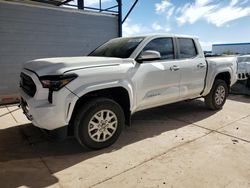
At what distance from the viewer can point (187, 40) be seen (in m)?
5.39

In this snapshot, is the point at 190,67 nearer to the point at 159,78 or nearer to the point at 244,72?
the point at 159,78

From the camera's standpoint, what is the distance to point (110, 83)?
382cm

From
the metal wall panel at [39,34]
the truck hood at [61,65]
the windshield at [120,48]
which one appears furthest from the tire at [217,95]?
the metal wall panel at [39,34]

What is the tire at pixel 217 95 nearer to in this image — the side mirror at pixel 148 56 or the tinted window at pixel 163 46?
the tinted window at pixel 163 46

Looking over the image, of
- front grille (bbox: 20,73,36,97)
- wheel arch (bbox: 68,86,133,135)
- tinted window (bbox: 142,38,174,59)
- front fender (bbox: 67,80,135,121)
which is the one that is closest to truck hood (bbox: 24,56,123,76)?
front grille (bbox: 20,73,36,97)

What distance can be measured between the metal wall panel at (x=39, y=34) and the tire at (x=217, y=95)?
17.8 feet

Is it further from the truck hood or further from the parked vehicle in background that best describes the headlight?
Result: the parked vehicle in background

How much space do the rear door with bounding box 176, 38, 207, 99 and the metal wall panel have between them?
5225mm

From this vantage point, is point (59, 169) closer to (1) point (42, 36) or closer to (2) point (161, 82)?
(2) point (161, 82)

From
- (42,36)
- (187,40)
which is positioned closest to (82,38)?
(42,36)

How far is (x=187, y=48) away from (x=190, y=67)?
0.46 m

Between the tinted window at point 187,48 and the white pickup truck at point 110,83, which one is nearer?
the white pickup truck at point 110,83

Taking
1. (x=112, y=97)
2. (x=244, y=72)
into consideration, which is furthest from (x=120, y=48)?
(x=244, y=72)

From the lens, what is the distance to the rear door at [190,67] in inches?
199
